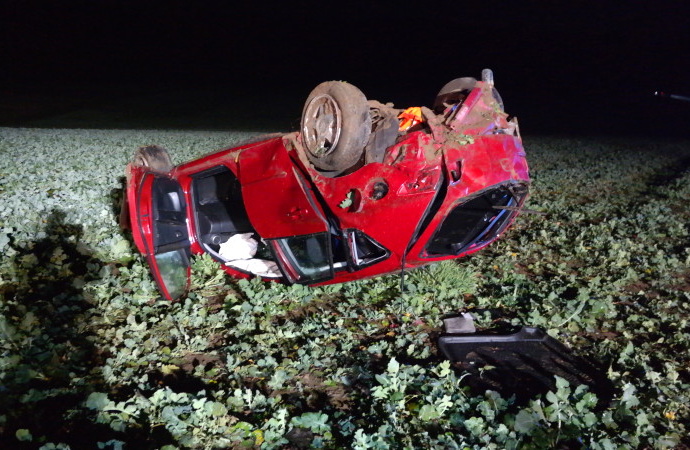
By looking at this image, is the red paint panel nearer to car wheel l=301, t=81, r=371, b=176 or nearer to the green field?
car wheel l=301, t=81, r=371, b=176

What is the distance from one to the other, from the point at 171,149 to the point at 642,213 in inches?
486

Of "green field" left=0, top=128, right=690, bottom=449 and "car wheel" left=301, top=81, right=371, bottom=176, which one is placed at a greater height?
"car wheel" left=301, top=81, right=371, bottom=176

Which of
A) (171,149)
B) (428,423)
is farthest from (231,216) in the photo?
(171,149)

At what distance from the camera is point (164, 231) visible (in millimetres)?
4547

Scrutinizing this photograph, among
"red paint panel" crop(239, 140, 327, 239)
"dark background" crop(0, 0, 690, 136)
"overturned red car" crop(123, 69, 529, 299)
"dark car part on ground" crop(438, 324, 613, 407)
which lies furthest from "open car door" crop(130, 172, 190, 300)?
"dark background" crop(0, 0, 690, 136)

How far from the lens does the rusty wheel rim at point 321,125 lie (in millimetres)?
4133

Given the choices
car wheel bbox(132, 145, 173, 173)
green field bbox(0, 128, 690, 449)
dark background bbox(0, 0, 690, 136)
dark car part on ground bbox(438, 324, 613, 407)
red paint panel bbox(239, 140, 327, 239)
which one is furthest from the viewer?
dark background bbox(0, 0, 690, 136)

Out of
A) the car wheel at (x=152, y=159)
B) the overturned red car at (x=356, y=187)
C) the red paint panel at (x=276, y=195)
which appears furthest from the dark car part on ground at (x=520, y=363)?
the car wheel at (x=152, y=159)

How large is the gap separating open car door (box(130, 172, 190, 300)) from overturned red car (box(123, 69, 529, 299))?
0.04 ft

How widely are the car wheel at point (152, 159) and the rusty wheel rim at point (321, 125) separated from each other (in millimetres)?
1813

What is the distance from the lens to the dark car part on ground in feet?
11.9

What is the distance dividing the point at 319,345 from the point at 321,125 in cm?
186

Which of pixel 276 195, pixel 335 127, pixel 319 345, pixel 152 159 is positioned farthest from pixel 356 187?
pixel 152 159

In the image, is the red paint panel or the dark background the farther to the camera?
the dark background
